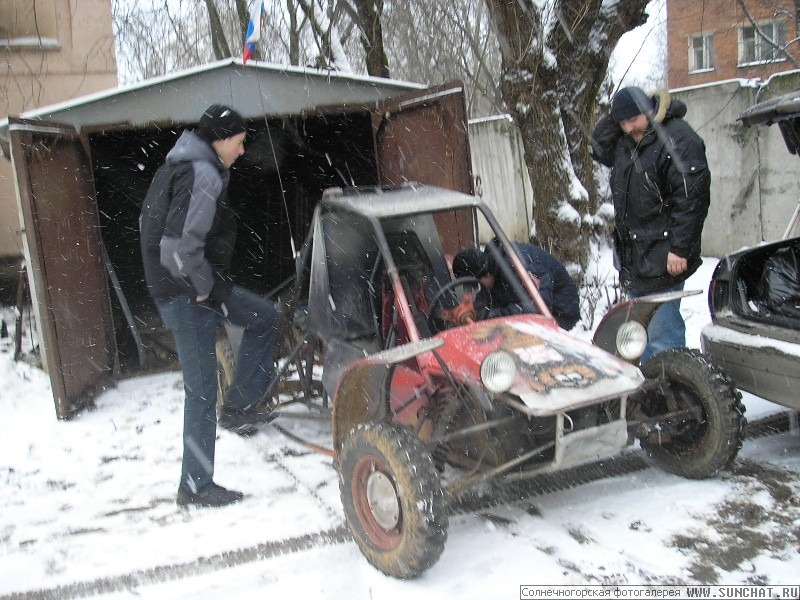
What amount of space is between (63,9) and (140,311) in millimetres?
5746

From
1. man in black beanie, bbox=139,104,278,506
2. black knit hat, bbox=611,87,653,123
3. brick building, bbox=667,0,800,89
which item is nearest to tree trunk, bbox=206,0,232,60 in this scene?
man in black beanie, bbox=139,104,278,506

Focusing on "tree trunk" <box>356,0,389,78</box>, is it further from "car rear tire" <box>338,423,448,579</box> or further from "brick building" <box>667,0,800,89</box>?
"brick building" <box>667,0,800,89</box>

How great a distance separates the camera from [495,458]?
349cm

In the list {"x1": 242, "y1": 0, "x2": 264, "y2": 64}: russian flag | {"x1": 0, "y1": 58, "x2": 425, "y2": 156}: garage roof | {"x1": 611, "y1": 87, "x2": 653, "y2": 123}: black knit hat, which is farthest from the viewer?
{"x1": 0, "y1": 58, "x2": 425, "y2": 156}: garage roof

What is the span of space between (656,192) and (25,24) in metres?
10.3

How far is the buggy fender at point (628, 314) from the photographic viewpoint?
3.83 metres

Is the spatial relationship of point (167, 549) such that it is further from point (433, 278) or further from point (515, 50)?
point (515, 50)

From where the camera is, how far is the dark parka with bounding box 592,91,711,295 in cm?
439

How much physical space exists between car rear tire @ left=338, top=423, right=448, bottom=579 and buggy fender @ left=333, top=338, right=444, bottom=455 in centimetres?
27

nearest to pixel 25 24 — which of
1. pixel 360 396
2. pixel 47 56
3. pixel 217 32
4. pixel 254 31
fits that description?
pixel 47 56

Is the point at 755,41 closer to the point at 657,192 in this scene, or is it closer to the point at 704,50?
the point at 704,50

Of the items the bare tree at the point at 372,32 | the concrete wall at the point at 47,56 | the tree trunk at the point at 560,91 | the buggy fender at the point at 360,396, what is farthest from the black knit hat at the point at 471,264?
the concrete wall at the point at 47,56

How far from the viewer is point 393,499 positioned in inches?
126

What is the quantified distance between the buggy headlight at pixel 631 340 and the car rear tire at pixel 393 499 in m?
1.25
